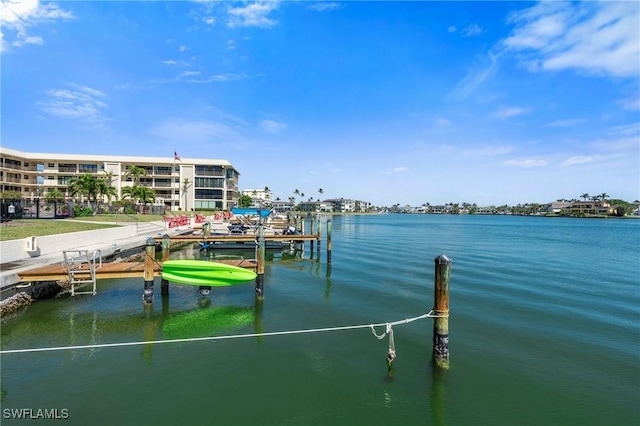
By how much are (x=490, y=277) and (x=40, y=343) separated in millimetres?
24489

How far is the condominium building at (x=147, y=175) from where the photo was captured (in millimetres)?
75275

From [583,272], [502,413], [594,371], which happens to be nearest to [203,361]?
[502,413]

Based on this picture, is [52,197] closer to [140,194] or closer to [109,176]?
[109,176]

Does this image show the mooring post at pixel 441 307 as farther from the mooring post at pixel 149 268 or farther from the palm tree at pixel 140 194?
the palm tree at pixel 140 194

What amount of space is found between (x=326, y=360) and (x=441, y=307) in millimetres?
3994

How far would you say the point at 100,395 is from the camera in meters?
8.93

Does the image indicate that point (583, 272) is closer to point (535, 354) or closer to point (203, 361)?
point (535, 354)

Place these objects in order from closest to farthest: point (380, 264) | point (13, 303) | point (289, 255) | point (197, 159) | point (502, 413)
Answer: point (502, 413) → point (13, 303) → point (380, 264) → point (289, 255) → point (197, 159)

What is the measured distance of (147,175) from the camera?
269 ft

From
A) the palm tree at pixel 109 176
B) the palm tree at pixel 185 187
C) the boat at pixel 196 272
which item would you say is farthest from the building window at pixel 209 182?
the boat at pixel 196 272

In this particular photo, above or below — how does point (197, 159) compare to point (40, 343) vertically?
above

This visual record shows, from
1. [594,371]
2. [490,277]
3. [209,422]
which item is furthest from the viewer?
[490,277]

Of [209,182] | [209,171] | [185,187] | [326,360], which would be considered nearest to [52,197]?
[185,187]

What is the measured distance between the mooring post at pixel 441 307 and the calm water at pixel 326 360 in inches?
22.2
